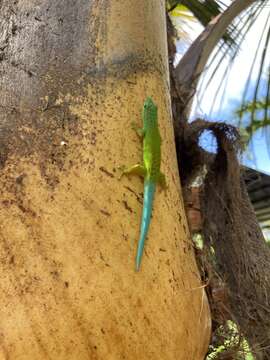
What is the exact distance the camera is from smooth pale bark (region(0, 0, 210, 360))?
1.05 meters

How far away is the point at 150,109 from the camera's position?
1.42m

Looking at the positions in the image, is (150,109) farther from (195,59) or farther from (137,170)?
(195,59)

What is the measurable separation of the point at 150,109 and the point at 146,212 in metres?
0.35

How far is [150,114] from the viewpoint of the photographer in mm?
1412

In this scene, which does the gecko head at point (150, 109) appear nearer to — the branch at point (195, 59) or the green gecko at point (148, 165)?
the green gecko at point (148, 165)

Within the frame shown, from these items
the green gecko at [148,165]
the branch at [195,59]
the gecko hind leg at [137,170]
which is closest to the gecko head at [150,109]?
the green gecko at [148,165]

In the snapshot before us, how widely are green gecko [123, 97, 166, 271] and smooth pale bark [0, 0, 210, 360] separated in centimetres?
2

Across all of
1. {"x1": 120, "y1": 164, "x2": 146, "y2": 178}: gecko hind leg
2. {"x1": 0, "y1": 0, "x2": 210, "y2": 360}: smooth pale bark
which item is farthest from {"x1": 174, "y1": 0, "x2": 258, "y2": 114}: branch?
{"x1": 120, "y1": 164, "x2": 146, "y2": 178}: gecko hind leg

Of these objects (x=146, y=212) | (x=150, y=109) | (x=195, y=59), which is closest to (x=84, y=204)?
(x=146, y=212)

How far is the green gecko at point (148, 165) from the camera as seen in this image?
1.21m

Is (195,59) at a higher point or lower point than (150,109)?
higher

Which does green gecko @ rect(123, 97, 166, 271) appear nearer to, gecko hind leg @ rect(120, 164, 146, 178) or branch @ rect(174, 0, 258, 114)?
gecko hind leg @ rect(120, 164, 146, 178)

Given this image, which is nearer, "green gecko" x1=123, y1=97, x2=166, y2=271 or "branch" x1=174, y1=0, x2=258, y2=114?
"green gecko" x1=123, y1=97, x2=166, y2=271

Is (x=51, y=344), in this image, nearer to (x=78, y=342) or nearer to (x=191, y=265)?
(x=78, y=342)
